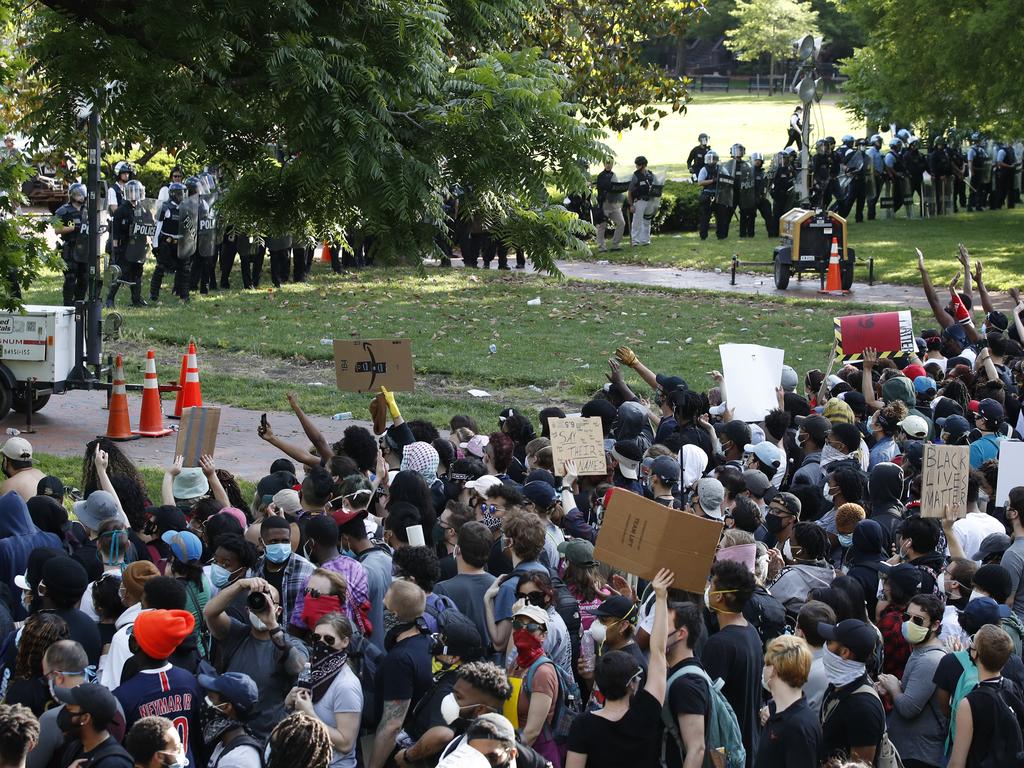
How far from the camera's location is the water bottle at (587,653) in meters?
6.14

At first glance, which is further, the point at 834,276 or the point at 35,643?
the point at 834,276

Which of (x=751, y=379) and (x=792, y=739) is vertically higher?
(x=751, y=379)

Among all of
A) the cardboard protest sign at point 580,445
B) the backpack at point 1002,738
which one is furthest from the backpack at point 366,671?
the cardboard protest sign at point 580,445

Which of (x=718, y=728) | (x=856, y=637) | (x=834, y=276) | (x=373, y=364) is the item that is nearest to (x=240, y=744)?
(x=718, y=728)

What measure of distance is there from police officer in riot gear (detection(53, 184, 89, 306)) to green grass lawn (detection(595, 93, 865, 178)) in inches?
1240

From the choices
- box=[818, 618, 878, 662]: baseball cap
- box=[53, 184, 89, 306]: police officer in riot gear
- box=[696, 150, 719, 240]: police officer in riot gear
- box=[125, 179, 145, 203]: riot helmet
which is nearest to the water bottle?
box=[818, 618, 878, 662]: baseball cap

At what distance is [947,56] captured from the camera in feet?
90.3

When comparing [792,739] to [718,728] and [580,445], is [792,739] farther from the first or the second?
[580,445]

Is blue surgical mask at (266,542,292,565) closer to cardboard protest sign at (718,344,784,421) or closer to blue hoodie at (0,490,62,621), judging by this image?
blue hoodie at (0,490,62,621)

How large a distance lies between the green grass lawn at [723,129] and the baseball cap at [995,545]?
1694 inches

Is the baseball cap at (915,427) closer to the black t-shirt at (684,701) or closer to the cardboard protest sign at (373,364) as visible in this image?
the cardboard protest sign at (373,364)

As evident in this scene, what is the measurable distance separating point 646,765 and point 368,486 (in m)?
2.59

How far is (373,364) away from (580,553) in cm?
461

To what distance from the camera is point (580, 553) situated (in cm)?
668
